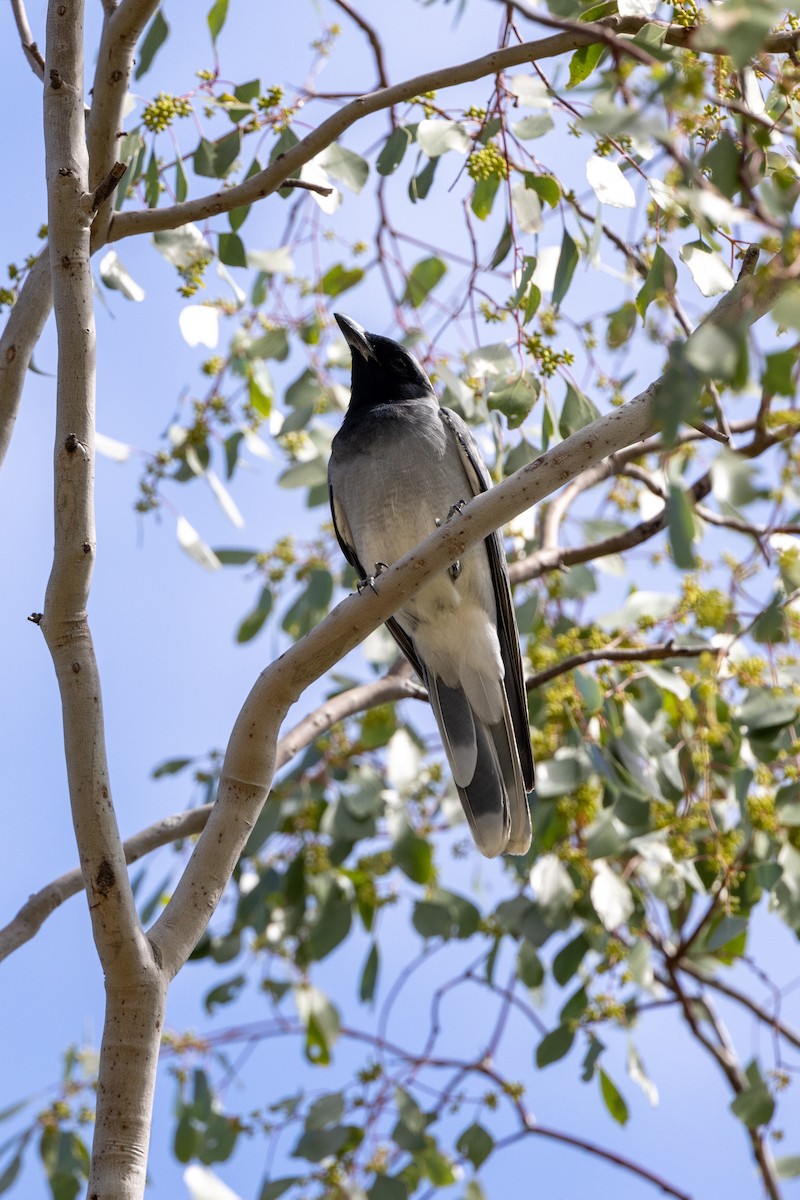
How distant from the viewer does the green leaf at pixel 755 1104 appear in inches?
137

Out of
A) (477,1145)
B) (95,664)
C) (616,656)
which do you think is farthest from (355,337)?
(477,1145)

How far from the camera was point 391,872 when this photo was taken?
4.34m

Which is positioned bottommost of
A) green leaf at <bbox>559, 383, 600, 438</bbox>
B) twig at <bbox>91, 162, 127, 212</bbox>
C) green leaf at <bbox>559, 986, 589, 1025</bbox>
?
green leaf at <bbox>559, 986, 589, 1025</bbox>

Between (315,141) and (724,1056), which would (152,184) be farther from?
(724,1056)

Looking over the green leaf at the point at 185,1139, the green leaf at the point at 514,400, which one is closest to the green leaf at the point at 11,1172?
the green leaf at the point at 185,1139

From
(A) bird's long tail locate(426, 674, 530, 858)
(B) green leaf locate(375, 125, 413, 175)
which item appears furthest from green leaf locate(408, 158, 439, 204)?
(A) bird's long tail locate(426, 674, 530, 858)

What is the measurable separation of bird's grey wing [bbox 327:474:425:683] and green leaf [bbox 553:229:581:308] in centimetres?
119

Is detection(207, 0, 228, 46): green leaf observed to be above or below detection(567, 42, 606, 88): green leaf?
above

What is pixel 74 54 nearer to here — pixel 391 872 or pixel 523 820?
pixel 523 820

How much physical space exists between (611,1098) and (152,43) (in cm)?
344

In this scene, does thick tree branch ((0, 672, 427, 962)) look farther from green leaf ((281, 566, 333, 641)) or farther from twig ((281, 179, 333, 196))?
twig ((281, 179, 333, 196))

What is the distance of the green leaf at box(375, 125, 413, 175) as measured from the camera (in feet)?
10.6

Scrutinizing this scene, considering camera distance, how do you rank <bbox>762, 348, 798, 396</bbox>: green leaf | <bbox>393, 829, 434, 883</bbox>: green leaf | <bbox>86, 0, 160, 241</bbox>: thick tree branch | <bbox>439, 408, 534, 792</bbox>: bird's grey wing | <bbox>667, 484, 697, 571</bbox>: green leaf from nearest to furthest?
<bbox>762, 348, 798, 396</bbox>: green leaf < <bbox>667, 484, 697, 571</bbox>: green leaf < <bbox>86, 0, 160, 241</bbox>: thick tree branch < <bbox>439, 408, 534, 792</bbox>: bird's grey wing < <bbox>393, 829, 434, 883</bbox>: green leaf

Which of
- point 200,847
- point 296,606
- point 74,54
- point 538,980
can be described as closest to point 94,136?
point 74,54
